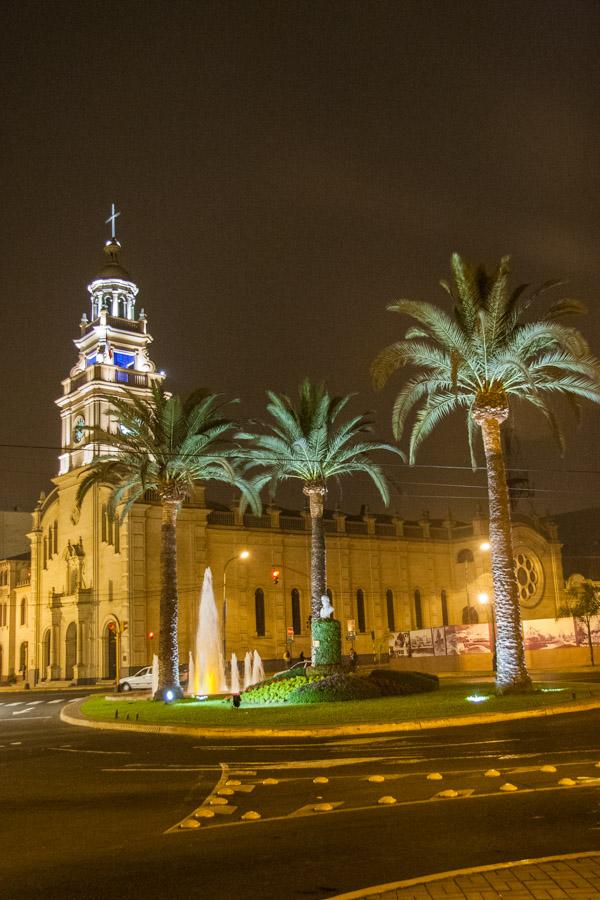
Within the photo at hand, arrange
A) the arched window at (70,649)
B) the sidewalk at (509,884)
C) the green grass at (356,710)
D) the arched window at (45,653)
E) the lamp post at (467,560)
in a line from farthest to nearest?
the lamp post at (467,560), the arched window at (45,653), the arched window at (70,649), the green grass at (356,710), the sidewalk at (509,884)

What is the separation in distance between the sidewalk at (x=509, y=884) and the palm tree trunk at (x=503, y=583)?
19203mm

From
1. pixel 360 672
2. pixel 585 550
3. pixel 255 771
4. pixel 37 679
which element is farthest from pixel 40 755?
pixel 585 550

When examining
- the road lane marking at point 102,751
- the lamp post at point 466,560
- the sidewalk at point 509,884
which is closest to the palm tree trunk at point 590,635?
the lamp post at point 466,560

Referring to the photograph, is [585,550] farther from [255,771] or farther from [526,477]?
[255,771]

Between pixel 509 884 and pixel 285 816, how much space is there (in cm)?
363

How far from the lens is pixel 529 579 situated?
72625 millimetres

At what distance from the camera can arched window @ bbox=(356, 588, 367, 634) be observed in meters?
71.4

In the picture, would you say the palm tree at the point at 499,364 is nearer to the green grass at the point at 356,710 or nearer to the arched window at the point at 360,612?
the green grass at the point at 356,710

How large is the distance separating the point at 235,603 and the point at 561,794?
54.8 m

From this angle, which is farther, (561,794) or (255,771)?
(255,771)

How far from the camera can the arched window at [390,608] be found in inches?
2884

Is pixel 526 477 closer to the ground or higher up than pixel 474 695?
higher up

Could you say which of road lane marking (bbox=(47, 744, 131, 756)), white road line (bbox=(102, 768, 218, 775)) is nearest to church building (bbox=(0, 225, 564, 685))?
road lane marking (bbox=(47, 744, 131, 756))

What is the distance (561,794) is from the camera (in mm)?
9852
